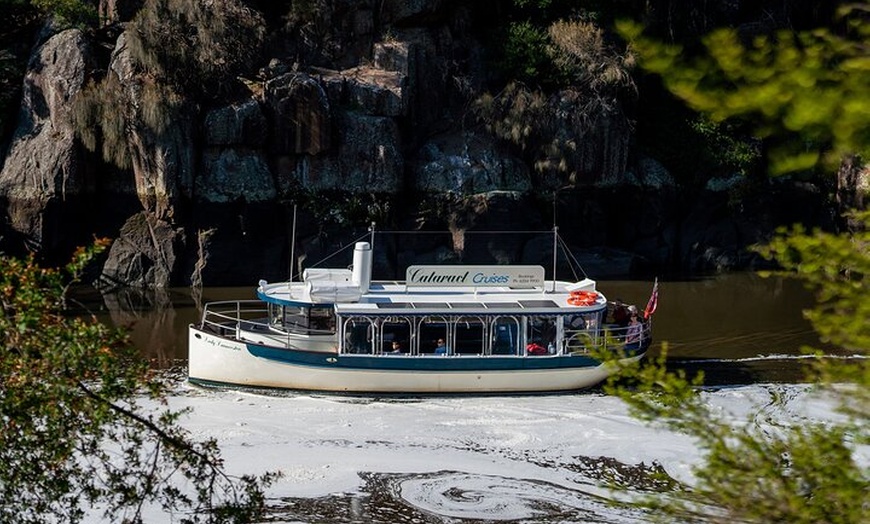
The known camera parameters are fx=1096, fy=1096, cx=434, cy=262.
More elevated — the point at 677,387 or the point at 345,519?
the point at 677,387

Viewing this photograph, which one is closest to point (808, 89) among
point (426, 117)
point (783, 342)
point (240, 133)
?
point (783, 342)

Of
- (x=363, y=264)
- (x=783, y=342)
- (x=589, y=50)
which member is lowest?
(x=783, y=342)

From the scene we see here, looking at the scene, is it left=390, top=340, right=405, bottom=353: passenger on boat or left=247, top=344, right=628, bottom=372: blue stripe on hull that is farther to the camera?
left=390, top=340, right=405, bottom=353: passenger on boat

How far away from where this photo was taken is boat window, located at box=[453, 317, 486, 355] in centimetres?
2300

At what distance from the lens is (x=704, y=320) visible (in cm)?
3000

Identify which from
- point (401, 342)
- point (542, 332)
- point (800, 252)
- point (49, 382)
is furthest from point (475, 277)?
point (800, 252)

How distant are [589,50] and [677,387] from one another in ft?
102

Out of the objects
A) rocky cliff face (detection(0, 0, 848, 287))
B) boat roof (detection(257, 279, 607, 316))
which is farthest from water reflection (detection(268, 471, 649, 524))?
rocky cliff face (detection(0, 0, 848, 287))

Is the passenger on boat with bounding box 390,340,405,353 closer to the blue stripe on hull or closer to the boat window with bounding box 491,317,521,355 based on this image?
the blue stripe on hull

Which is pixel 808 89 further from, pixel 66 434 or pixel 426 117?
pixel 426 117

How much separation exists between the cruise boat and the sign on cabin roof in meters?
0.35

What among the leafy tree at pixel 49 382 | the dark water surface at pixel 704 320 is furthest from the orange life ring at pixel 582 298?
the leafy tree at pixel 49 382

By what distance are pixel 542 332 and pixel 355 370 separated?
160 inches

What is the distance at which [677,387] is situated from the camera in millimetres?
6859
